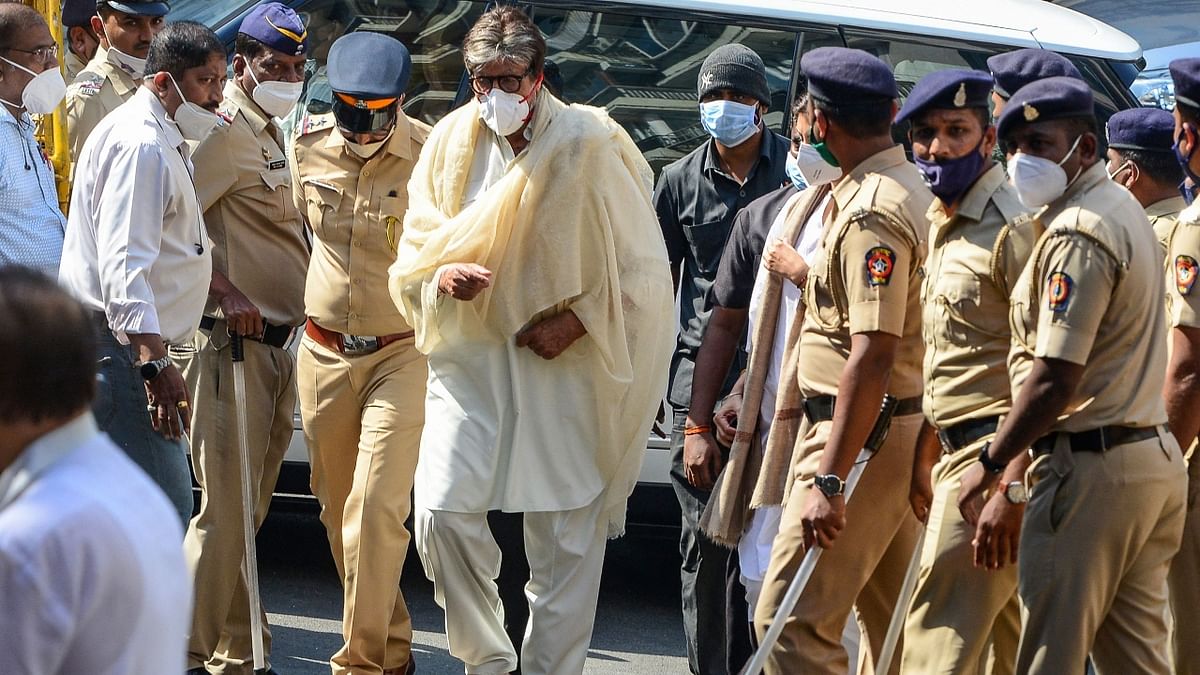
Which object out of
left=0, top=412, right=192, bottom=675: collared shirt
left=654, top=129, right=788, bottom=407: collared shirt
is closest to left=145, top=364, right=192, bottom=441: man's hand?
left=654, top=129, right=788, bottom=407: collared shirt

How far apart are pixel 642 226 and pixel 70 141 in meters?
2.20

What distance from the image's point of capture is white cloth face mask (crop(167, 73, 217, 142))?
16.4ft

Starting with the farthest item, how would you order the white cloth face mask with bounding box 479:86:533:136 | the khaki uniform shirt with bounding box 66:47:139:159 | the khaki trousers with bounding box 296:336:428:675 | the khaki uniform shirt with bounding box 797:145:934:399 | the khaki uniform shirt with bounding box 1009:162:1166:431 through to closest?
the khaki uniform shirt with bounding box 66:47:139:159 → the khaki trousers with bounding box 296:336:428:675 → the white cloth face mask with bounding box 479:86:533:136 → the khaki uniform shirt with bounding box 797:145:934:399 → the khaki uniform shirt with bounding box 1009:162:1166:431

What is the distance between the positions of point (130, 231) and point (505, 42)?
1.15 meters

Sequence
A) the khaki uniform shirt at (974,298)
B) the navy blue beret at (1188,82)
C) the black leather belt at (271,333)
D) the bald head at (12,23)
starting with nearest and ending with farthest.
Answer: the khaki uniform shirt at (974,298)
the navy blue beret at (1188,82)
the bald head at (12,23)
the black leather belt at (271,333)

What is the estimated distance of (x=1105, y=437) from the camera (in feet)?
12.2

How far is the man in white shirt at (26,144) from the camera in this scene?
4.82m

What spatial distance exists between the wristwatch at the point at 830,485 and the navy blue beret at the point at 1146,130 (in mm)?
1568

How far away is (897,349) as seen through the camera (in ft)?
13.7

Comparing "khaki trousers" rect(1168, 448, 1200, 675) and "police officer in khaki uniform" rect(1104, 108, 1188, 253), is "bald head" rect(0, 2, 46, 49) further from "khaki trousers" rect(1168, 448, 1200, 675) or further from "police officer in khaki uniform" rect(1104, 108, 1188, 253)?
"khaki trousers" rect(1168, 448, 1200, 675)

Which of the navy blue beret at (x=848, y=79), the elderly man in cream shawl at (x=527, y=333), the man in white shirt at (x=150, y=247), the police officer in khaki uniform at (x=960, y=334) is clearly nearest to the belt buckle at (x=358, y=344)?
the elderly man in cream shawl at (x=527, y=333)

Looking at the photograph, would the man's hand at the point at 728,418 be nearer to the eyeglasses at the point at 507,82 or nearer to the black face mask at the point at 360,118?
the eyeglasses at the point at 507,82

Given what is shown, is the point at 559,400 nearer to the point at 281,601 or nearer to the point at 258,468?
the point at 258,468

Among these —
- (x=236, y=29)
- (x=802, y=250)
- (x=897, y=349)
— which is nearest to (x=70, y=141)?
(x=236, y=29)
